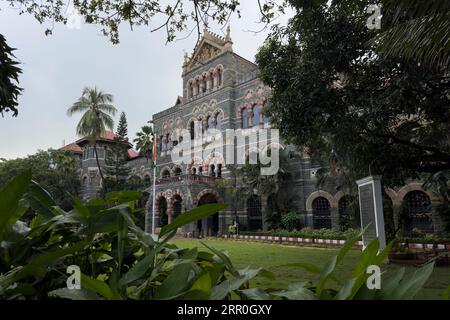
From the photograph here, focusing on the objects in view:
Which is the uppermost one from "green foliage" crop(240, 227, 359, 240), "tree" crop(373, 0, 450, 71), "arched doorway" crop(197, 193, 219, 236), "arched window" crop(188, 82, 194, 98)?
"arched window" crop(188, 82, 194, 98)

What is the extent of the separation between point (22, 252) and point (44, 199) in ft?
0.73

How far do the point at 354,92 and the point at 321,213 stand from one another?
45.3 ft

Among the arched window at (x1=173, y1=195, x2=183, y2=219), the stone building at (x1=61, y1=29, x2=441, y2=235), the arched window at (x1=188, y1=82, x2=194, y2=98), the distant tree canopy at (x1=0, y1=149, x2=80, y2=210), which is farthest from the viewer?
the distant tree canopy at (x1=0, y1=149, x2=80, y2=210)

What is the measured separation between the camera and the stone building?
20.8 meters

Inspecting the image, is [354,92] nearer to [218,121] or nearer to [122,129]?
[218,121]

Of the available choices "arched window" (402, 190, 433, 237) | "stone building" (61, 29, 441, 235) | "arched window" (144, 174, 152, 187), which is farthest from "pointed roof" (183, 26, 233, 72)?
"arched window" (402, 190, 433, 237)

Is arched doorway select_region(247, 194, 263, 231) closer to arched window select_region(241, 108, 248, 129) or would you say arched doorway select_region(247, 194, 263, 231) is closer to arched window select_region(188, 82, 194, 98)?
arched window select_region(241, 108, 248, 129)

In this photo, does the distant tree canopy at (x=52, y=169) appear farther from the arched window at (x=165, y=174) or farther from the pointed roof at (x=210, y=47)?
the pointed roof at (x=210, y=47)

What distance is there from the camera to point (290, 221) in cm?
2150

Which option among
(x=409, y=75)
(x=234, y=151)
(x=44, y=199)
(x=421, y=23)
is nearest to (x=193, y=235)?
(x=234, y=151)

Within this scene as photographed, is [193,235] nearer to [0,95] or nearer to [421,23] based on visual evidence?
[0,95]

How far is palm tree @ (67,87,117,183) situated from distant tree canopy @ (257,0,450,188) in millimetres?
21138

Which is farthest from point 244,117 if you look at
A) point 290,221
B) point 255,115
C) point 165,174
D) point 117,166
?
point 117,166

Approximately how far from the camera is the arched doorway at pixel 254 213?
2428 centimetres
